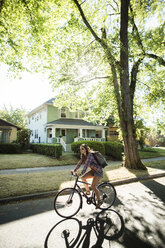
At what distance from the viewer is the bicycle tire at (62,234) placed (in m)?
2.75

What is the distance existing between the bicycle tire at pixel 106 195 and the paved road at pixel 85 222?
0.64ft

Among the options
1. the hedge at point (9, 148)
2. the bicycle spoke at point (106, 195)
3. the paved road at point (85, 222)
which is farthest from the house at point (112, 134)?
the bicycle spoke at point (106, 195)

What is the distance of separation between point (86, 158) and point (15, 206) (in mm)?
2723

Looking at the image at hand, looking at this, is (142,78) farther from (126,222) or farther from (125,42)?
(126,222)

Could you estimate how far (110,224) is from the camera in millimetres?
3434

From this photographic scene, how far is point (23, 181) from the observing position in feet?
22.1

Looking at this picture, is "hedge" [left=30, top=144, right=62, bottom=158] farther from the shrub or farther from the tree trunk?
the tree trunk

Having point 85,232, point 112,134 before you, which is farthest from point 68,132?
point 85,232

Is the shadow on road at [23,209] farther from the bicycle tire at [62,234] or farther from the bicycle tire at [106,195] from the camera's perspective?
the bicycle tire at [106,195]

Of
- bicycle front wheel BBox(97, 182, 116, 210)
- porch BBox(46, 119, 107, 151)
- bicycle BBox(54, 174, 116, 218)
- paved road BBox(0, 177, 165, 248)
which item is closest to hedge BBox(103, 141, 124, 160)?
porch BBox(46, 119, 107, 151)

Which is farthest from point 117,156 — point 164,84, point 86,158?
point 86,158

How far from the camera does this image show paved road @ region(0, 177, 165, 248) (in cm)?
279

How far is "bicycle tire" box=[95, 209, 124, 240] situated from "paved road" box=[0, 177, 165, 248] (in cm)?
10

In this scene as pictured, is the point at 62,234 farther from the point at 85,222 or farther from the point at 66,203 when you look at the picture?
the point at 66,203
